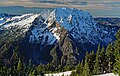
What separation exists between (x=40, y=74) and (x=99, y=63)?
67747 millimetres

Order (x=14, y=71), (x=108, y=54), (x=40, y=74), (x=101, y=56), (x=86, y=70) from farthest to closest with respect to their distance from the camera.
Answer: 1. (x=40, y=74)
2. (x=14, y=71)
3. (x=101, y=56)
4. (x=108, y=54)
5. (x=86, y=70)

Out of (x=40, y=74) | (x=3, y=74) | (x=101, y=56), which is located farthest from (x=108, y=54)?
(x=40, y=74)

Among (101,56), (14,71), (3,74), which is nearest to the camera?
(101,56)

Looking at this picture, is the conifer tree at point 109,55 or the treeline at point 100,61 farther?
the treeline at point 100,61

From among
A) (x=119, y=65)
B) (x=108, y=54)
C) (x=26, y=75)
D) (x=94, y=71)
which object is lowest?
(x=26, y=75)

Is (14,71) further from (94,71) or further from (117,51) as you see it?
(117,51)

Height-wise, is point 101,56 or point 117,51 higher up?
point 117,51

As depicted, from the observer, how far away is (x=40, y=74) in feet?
637

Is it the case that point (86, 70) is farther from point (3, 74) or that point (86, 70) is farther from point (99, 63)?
point (3, 74)

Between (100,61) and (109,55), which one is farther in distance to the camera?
(100,61)

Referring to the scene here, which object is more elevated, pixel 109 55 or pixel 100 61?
pixel 109 55

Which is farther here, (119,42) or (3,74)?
(3,74)

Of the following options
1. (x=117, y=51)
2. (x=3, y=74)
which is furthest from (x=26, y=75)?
(x=117, y=51)

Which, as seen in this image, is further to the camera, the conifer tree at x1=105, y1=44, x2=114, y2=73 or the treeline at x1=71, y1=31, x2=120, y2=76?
the treeline at x1=71, y1=31, x2=120, y2=76
